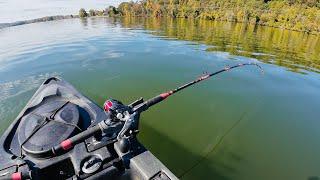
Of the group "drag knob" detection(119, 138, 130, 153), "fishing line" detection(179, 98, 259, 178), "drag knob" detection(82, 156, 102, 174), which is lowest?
"fishing line" detection(179, 98, 259, 178)

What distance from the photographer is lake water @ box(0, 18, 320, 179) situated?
6.48m

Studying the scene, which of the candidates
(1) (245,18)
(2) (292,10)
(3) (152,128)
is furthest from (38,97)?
(2) (292,10)

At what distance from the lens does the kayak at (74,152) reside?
3.66 metres

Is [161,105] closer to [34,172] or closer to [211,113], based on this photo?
[211,113]

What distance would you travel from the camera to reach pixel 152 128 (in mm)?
7652

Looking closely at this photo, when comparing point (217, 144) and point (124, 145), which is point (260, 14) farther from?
point (124, 145)

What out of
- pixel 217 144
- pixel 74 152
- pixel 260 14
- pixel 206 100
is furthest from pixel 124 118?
pixel 260 14

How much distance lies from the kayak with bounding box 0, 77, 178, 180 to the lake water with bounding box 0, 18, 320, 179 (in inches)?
90.2

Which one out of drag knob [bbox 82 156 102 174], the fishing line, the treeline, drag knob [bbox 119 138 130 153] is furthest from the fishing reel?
the treeline

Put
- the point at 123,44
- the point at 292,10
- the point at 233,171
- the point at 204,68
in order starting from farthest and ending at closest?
1. the point at 292,10
2. the point at 123,44
3. the point at 204,68
4. the point at 233,171

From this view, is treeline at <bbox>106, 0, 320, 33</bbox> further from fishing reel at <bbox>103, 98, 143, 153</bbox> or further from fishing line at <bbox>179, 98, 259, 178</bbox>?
fishing reel at <bbox>103, 98, 143, 153</bbox>

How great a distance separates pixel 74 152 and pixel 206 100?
6465 mm

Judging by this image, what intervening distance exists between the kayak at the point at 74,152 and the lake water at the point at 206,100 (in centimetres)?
229

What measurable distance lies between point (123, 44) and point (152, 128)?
14.1m
